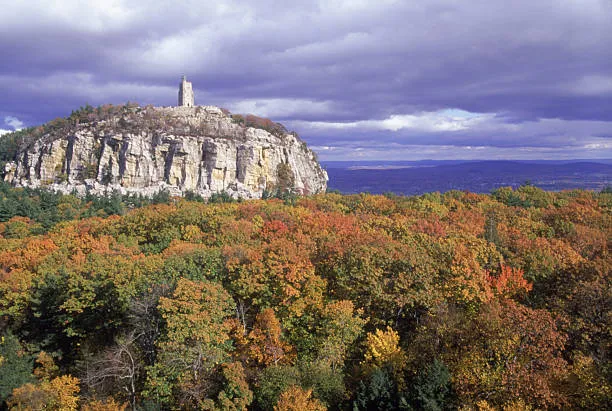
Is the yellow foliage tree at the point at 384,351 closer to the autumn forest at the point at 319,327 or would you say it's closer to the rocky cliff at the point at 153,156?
the autumn forest at the point at 319,327

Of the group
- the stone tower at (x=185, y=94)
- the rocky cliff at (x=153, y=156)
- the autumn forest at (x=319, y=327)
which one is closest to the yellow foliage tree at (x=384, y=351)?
the autumn forest at (x=319, y=327)

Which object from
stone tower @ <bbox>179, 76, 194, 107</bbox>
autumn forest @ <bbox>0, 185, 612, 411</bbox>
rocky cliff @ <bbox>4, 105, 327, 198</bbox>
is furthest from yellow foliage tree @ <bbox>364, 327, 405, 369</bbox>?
stone tower @ <bbox>179, 76, 194, 107</bbox>

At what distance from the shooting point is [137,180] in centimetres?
11331

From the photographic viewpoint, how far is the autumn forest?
19.7 meters

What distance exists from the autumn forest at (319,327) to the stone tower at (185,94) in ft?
323

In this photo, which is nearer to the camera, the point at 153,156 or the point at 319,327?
the point at 319,327

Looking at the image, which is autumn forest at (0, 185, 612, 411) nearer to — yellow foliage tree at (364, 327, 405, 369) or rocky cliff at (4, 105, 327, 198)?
yellow foliage tree at (364, 327, 405, 369)

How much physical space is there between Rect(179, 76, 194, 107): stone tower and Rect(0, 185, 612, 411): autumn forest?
98415 mm

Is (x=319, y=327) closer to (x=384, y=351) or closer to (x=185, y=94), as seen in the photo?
(x=384, y=351)

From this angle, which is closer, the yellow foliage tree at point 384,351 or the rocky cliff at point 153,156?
the yellow foliage tree at point 384,351

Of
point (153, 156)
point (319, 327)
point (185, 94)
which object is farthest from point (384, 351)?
point (185, 94)

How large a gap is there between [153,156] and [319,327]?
328 ft

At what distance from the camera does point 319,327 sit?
2489 centimetres

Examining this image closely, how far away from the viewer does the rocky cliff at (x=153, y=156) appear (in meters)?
113
